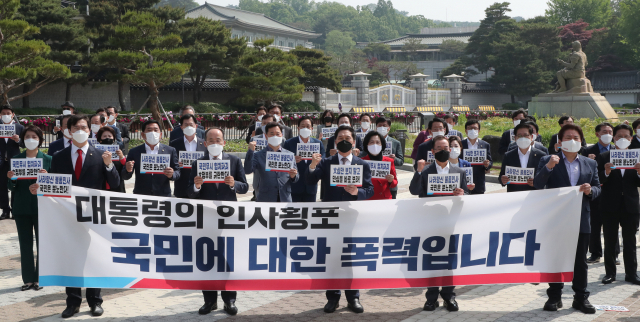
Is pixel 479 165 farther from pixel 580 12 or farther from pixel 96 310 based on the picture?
pixel 580 12

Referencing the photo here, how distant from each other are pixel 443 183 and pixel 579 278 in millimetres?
1628

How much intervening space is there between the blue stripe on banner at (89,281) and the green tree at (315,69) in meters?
39.2

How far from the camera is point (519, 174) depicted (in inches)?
279

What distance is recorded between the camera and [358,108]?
152 ft

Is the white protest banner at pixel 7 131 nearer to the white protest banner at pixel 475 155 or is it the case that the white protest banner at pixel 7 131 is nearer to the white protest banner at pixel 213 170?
the white protest banner at pixel 213 170

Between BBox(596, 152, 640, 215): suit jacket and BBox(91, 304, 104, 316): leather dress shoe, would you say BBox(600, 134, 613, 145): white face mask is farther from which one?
BBox(91, 304, 104, 316): leather dress shoe

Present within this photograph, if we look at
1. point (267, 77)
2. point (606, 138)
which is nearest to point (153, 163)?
point (606, 138)

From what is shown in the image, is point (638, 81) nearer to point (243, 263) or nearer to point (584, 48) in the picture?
point (584, 48)

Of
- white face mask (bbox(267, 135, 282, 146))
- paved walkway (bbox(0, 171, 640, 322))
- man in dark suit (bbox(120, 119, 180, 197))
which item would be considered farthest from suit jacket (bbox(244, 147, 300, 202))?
paved walkway (bbox(0, 171, 640, 322))

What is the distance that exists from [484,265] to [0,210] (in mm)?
9800

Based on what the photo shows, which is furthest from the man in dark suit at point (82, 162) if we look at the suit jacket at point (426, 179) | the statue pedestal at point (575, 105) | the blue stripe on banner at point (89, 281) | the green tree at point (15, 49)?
the statue pedestal at point (575, 105)

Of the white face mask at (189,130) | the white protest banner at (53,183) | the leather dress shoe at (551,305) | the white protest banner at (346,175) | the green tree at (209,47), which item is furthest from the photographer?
the green tree at (209,47)

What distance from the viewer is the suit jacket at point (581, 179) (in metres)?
6.11

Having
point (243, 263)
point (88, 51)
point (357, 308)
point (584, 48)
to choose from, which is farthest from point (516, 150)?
point (584, 48)
